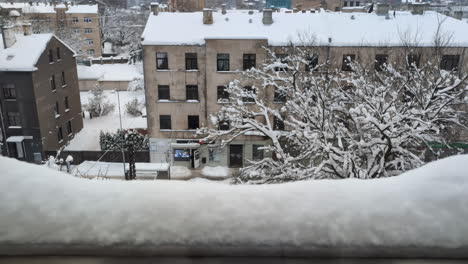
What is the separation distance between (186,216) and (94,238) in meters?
0.48

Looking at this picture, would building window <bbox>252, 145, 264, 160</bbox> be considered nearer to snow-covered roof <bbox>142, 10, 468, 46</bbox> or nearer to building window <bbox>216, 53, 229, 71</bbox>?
building window <bbox>216, 53, 229, 71</bbox>

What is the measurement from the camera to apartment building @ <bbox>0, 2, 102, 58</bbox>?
51.8 m

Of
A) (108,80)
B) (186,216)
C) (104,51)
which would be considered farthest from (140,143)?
(104,51)

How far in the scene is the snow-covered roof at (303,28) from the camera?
2247 centimetres

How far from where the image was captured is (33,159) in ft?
79.9

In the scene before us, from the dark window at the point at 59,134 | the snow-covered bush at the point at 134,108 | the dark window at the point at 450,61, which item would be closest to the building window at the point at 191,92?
the dark window at the point at 59,134

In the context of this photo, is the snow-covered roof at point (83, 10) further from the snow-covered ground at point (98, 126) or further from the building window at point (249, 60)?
the building window at point (249, 60)

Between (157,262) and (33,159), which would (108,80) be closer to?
(33,159)

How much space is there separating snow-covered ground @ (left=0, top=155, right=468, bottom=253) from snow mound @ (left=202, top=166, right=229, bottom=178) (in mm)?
20371

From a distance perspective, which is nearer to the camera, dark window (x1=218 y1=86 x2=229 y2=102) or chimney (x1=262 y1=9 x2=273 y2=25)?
dark window (x1=218 y1=86 x2=229 y2=102)

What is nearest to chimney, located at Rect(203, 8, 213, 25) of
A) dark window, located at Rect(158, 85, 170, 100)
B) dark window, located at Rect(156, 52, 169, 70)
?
dark window, located at Rect(156, 52, 169, 70)

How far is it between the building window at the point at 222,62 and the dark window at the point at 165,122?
4.19 metres

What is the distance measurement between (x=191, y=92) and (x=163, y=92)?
5.32ft

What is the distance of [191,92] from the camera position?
23.6 metres
